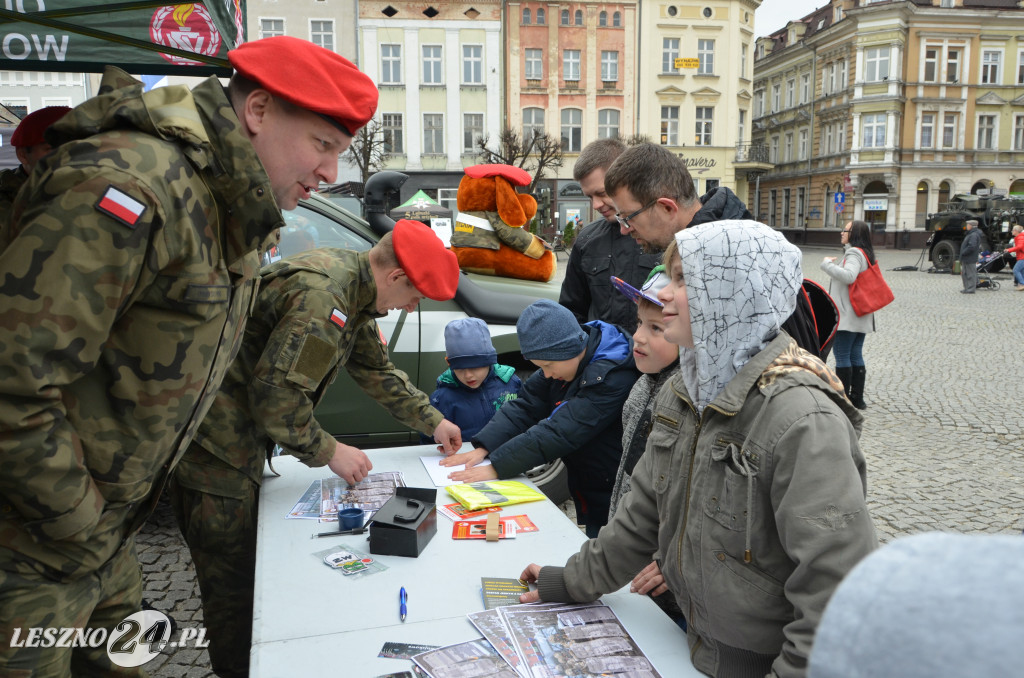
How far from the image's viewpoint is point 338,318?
2.41 metres

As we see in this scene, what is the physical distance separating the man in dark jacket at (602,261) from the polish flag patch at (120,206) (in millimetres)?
2315

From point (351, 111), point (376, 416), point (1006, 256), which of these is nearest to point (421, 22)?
point (1006, 256)

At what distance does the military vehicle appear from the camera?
2041 centimetres

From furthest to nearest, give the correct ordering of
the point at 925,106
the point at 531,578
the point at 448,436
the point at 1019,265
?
the point at 925,106 < the point at 1019,265 < the point at 448,436 < the point at 531,578

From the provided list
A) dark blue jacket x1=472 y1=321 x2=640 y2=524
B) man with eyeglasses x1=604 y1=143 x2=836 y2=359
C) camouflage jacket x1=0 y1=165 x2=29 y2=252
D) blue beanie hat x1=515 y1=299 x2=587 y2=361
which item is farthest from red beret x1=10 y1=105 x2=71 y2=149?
man with eyeglasses x1=604 y1=143 x2=836 y2=359

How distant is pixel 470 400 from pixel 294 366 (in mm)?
1387

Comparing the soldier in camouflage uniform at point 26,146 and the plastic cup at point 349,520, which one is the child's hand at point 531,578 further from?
the soldier in camouflage uniform at point 26,146

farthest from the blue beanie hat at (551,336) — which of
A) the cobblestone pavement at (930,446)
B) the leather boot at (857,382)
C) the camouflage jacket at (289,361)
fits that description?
the leather boot at (857,382)

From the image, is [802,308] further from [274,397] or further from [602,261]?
[274,397]

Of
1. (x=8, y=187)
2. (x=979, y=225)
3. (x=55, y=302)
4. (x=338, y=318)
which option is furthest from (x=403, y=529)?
(x=979, y=225)

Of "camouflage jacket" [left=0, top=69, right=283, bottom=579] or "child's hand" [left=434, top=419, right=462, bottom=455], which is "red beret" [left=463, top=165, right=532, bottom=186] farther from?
"camouflage jacket" [left=0, top=69, right=283, bottom=579]

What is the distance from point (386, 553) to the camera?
208 cm

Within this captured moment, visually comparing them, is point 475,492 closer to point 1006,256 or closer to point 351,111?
point 351,111

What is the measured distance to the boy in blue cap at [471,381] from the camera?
3422 mm
